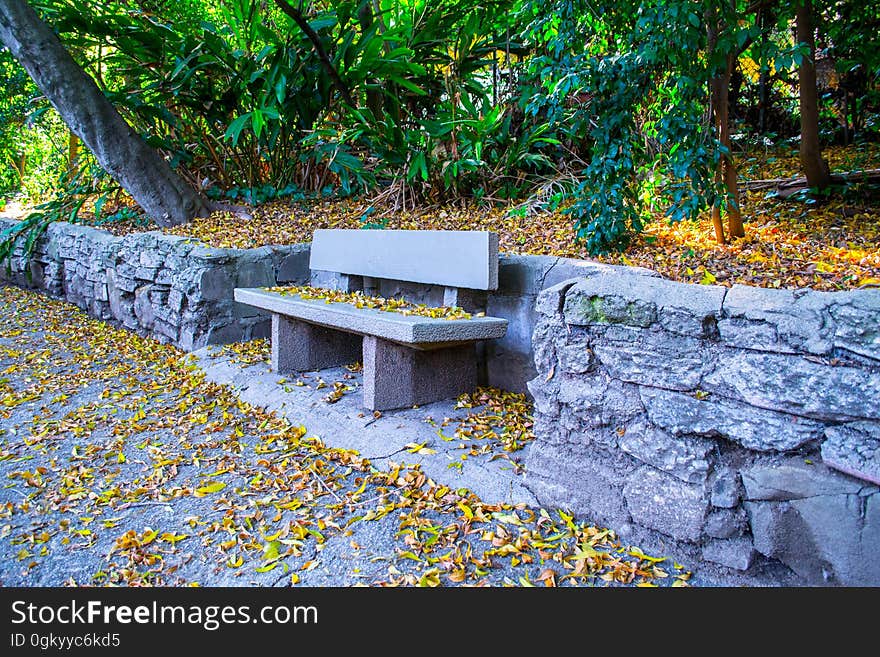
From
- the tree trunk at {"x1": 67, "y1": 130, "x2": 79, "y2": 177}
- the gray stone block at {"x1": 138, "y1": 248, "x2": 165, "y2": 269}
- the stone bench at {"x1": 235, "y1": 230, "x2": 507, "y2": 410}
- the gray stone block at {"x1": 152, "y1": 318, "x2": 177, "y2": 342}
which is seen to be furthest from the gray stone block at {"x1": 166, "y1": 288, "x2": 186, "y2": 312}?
the tree trunk at {"x1": 67, "y1": 130, "x2": 79, "y2": 177}

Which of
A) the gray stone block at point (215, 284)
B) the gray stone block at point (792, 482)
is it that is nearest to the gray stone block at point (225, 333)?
the gray stone block at point (215, 284)

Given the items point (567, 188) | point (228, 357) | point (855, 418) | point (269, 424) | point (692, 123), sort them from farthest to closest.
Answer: point (567, 188), point (228, 357), point (269, 424), point (692, 123), point (855, 418)

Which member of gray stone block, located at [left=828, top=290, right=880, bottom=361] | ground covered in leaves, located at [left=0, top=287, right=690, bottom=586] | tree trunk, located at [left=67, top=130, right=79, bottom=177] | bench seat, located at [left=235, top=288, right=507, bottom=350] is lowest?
ground covered in leaves, located at [left=0, top=287, right=690, bottom=586]

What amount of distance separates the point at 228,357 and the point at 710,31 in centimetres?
330

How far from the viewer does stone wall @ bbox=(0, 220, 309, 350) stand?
172 inches

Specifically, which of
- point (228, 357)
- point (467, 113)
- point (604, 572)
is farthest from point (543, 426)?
point (467, 113)

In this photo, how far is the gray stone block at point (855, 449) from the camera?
155 centimetres

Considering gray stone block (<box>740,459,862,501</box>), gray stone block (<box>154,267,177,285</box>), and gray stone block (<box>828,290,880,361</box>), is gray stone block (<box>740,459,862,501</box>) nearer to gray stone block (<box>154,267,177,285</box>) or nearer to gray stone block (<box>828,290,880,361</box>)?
gray stone block (<box>828,290,880,361</box>)

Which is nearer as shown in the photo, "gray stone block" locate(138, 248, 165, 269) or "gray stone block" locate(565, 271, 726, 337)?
"gray stone block" locate(565, 271, 726, 337)

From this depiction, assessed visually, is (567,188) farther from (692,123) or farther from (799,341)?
(799,341)

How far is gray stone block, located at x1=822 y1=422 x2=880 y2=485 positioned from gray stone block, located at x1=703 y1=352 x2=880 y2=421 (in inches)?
1.2

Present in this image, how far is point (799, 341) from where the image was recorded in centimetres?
166

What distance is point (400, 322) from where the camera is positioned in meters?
2.62

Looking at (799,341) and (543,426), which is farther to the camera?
(543,426)
